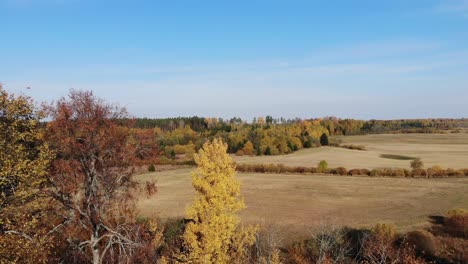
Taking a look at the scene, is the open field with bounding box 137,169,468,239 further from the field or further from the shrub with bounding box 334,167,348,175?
the shrub with bounding box 334,167,348,175

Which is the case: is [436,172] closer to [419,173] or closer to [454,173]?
[419,173]

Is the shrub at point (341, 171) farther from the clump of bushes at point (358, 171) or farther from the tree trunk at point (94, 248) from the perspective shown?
the tree trunk at point (94, 248)

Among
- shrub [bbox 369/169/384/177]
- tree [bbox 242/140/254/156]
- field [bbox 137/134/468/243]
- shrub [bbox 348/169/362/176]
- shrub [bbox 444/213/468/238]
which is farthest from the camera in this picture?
tree [bbox 242/140/254/156]

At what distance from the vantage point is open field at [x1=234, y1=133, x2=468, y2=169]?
314ft

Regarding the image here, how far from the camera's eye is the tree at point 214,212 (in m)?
26.3

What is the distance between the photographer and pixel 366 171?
279ft

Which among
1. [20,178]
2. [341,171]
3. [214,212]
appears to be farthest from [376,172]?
[20,178]

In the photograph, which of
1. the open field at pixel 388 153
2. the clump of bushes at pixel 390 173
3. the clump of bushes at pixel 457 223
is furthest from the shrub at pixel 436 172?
the clump of bushes at pixel 457 223

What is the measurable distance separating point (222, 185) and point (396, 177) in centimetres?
6309

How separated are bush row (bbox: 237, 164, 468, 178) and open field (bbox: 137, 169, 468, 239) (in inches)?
210

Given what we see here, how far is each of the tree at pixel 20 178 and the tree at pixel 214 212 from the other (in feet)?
43.8

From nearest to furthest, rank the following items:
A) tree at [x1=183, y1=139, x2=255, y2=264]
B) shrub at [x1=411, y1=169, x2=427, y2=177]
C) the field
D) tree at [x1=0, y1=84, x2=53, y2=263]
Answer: tree at [x1=0, y1=84, x2=53, y2=263], tree at [x1=183, y1=139, x2=255, y2=264], the field, shrub at [x1=411, y1=169, x2=427, y2=177]

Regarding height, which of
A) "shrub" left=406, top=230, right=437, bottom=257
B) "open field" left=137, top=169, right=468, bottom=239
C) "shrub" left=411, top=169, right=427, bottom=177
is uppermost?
"shrub" left=411, top=169, right=427, bottom=177

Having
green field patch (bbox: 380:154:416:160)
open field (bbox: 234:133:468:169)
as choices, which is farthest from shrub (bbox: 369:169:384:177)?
green field patch (bbox: 380:154:416:160)
